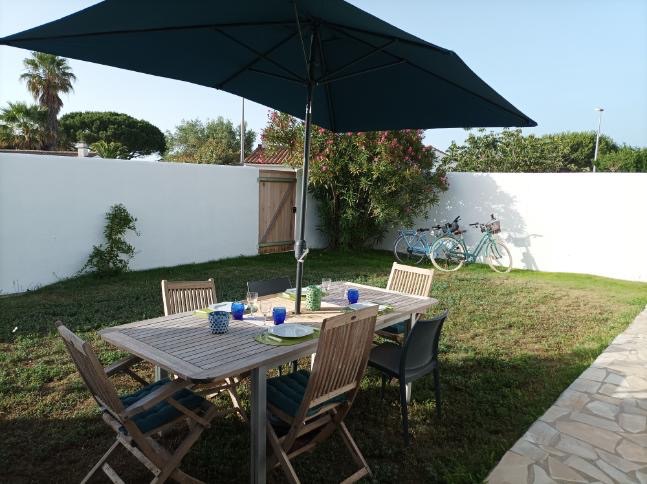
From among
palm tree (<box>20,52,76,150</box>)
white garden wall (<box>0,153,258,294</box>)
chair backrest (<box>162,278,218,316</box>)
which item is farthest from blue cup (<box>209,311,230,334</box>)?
palm tree (<box>20,52,76,150</box>)

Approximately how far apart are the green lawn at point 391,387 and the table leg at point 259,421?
314 mm

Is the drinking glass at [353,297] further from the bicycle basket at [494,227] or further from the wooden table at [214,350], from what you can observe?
the bicycle basket at [494,227]

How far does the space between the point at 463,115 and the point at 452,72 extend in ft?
1.87

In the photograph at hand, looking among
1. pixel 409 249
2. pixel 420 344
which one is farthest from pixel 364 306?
pixel 409 249

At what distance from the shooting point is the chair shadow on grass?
252 centimetres

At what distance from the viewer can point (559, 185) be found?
883 centimetres

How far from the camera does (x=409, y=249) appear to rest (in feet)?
32.6

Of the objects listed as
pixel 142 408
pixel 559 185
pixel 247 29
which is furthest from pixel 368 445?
pixel 559 185

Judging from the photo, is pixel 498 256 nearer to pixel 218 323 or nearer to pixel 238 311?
pixel 238 311

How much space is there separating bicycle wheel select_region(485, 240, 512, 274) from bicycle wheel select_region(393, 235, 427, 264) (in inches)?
53.1

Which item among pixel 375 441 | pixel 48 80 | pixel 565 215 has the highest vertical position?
pixel 48 80

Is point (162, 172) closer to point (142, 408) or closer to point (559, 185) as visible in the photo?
point (142, 408)

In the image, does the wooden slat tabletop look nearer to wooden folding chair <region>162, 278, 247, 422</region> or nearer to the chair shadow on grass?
wooden folding chair <region>162, 278, 247, 422</region>

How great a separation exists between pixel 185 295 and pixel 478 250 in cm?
751
